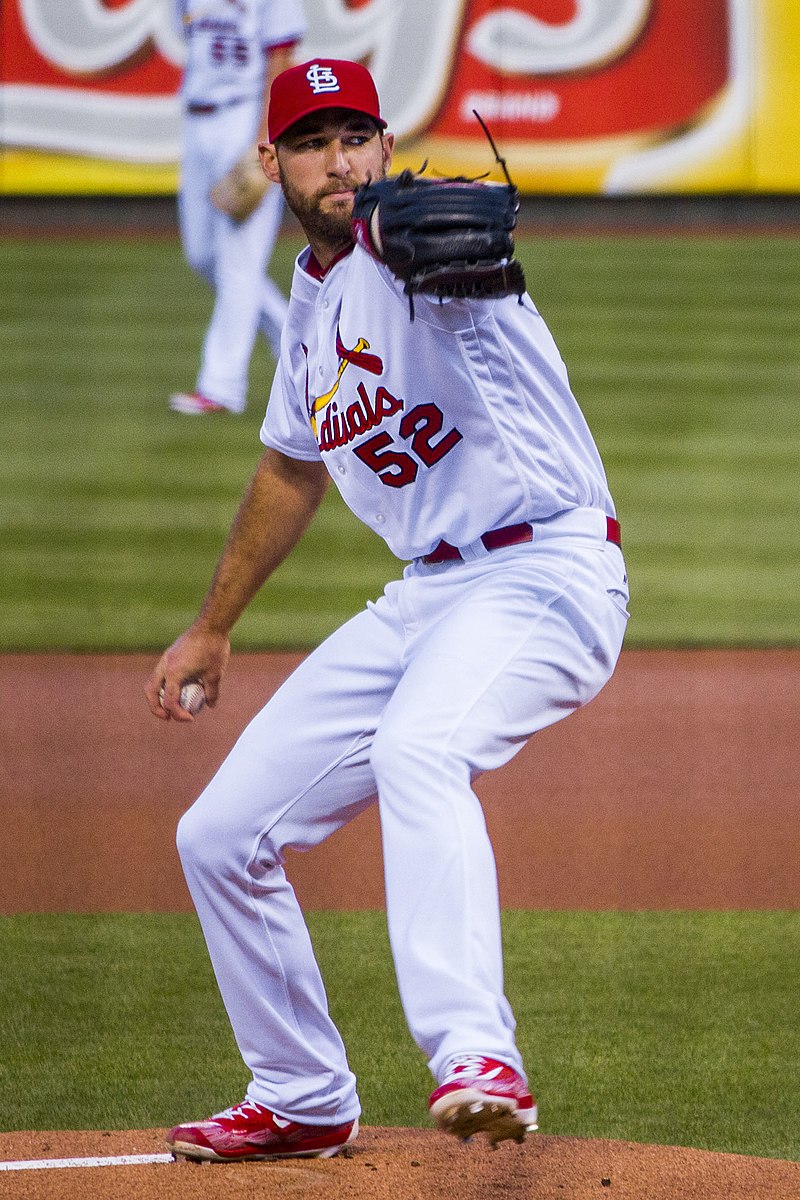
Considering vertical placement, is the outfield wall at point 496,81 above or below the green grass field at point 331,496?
above

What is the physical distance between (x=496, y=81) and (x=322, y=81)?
13026 millimetres

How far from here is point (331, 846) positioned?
5.29 meters

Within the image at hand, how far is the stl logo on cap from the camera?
292cm

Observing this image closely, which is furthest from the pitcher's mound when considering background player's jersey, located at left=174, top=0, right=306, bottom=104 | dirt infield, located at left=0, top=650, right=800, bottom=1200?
background player's jersey, located at left=174, top=0, right=306, bottom=104

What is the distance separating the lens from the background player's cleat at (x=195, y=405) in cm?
1230

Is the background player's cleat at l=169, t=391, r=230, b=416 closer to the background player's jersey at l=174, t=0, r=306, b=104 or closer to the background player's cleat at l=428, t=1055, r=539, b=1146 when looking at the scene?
the background player's jersey at l=174, t=0, r=306, b=104

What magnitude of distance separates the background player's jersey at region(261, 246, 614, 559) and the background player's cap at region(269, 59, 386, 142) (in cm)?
27

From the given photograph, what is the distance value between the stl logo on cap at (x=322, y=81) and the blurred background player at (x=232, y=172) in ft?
25.7

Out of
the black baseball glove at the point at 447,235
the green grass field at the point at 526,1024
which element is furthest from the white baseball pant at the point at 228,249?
the black baseball glove at the point at 447,235

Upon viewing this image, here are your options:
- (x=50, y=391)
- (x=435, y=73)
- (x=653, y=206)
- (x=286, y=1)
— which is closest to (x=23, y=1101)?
(x=286, y=1)

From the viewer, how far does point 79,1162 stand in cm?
309

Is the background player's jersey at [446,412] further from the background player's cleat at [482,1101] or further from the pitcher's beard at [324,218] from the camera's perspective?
the background player's cleat at [482,1101]

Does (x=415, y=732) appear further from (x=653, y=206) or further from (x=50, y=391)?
(x=653, y=206)

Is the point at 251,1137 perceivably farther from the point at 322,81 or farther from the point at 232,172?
the point at 232,172
